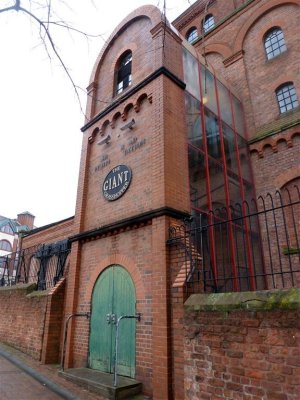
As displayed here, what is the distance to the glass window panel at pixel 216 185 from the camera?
26.8 ft

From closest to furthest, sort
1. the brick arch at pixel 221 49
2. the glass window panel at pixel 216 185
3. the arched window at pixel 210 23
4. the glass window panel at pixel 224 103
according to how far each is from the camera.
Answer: the glass window panel at pixel 216 185
the glass window panel at pixel 224 103
the brick arch at pixel 221 49
the arched window at pixel 210 23

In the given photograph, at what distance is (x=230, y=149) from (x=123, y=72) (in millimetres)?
4525

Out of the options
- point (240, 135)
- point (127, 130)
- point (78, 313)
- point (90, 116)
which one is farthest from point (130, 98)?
point (78, 313)

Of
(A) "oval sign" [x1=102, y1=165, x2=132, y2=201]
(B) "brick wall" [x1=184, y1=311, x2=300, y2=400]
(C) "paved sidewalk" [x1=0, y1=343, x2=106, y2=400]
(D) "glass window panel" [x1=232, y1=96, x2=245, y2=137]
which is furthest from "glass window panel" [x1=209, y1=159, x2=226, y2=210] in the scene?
(C) "paved sidewalk" [x1=0, y1=343, x2=106, y2=400]

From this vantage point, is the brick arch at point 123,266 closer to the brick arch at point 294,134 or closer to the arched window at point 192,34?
the brick arch at point 294,134

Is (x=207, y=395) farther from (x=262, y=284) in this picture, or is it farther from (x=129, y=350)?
(x=262, y=284)

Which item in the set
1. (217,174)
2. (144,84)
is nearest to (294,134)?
(217,174)

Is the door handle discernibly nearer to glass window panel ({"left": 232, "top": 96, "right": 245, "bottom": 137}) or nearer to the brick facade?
the brick facade

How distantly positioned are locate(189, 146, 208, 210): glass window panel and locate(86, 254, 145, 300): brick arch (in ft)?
6.84

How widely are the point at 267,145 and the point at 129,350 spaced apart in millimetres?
8400

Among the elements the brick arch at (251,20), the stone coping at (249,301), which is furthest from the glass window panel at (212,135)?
the brick arch at (251,20)

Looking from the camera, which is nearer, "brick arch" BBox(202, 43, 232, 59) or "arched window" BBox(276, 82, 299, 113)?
"arched window" BBox(276, 82, 299, 113)

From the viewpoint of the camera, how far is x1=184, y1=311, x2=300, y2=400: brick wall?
3.34 m

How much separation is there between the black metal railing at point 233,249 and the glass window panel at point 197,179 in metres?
0.39
